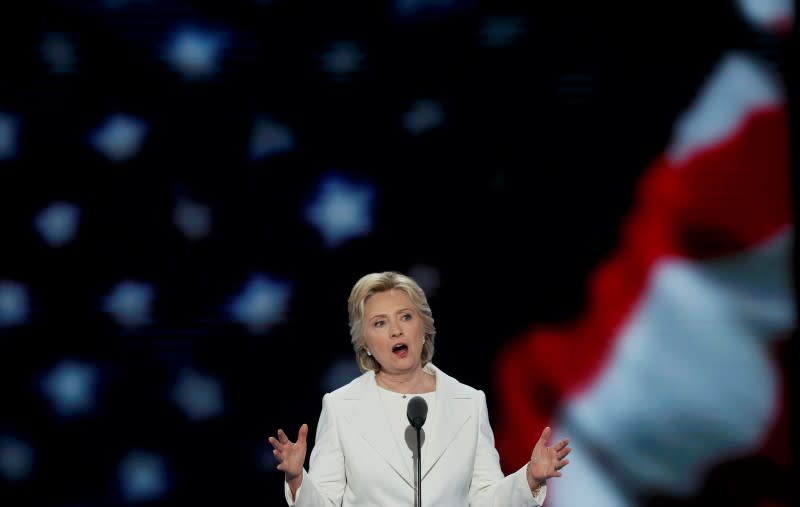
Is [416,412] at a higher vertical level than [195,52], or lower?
lower

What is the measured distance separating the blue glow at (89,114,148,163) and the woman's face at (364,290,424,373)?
4.74 ft

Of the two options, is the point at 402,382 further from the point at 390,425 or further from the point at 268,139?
the point at 268,139

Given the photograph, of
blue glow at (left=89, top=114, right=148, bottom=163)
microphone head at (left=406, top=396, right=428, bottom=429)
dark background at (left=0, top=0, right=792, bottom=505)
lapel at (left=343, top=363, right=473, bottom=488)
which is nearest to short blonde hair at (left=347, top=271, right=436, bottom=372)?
lapel at (left=343, top=363, right=473, bottom=488)

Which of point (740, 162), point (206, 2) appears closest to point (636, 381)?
point (740, 162)

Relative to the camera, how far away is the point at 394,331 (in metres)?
2.77

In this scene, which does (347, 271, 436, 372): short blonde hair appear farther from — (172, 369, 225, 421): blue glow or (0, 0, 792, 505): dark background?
(172, 369, 225, 421): blue glow

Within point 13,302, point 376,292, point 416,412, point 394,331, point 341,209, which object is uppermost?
point 341,209

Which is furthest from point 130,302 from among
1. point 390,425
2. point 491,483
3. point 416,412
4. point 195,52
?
point 416,412

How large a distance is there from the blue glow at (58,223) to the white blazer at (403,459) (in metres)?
1.47

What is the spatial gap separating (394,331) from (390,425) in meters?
0.26

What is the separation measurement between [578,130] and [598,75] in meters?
0.23

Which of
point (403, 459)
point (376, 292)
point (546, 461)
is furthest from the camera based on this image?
point (376, 292)

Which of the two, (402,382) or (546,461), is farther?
(402,382)

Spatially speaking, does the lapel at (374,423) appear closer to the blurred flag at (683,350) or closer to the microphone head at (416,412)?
the microphone head at (416,412)
